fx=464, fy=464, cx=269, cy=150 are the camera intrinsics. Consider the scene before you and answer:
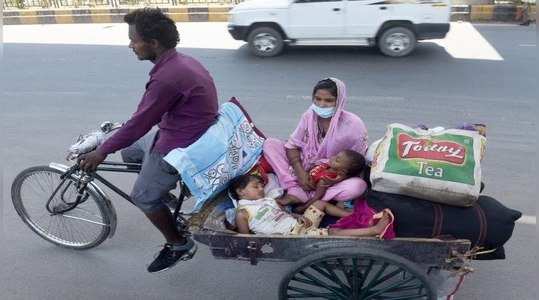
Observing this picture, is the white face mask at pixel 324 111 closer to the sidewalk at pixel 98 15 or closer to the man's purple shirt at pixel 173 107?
the man's purple shirt at pixel 173 107

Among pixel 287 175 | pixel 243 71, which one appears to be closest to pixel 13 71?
pixel 243 71

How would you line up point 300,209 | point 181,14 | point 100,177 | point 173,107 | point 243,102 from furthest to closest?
point 181,14 < point 243,102 < point 100,177 < point 300,209 < point 173,107

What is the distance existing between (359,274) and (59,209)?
201cm

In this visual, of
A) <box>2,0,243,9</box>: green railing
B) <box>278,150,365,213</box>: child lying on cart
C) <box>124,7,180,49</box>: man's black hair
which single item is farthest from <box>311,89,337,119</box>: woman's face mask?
<box>2,0,243,9</box>: green railing

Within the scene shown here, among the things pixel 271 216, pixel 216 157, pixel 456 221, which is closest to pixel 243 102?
pixel 216 157

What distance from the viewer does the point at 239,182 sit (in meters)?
2.66

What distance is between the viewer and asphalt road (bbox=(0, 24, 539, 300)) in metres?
2.91

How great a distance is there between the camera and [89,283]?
2.93 m

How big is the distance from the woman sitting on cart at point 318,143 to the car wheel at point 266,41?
492cm

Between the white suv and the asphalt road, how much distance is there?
28 cm

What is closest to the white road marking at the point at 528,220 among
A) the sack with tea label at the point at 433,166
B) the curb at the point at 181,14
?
the sack with tea label at the point at 433,166

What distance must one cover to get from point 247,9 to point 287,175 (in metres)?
5.35

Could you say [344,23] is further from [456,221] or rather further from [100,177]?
[456,221]

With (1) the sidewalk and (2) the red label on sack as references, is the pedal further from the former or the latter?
(1) the sidewalk
